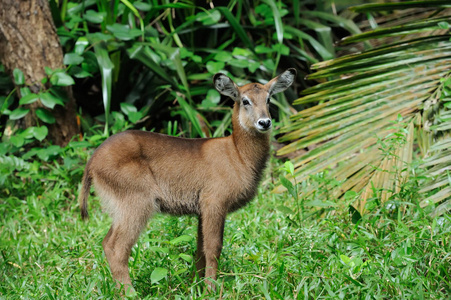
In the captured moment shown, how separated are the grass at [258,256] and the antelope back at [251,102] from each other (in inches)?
28.6

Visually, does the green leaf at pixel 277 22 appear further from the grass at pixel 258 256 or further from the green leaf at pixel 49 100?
the green leaf at pixel 49 100

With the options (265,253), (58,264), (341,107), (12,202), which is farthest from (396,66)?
(12,202)

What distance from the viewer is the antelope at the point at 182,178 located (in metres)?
3.41

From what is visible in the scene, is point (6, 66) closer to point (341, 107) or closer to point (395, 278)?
point (341, 107)

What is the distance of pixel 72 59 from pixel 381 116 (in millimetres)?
2999

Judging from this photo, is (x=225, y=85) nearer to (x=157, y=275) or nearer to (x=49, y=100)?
(x=157, y=275)

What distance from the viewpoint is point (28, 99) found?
16.7 ft

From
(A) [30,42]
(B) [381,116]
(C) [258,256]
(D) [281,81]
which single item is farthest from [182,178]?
(A) [30,42]

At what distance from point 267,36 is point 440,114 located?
2.72 meters

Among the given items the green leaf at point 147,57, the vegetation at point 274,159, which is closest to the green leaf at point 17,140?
the vegetation at point 274,159

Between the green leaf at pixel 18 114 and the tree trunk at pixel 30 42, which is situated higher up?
the tree trunk at pixel 30 42

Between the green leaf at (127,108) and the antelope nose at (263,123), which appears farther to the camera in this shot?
the green leaf at (127,108)

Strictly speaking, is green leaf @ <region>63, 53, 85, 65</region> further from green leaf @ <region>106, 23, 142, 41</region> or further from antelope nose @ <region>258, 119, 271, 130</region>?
antelope nose @ <region>258, 119, 271, 130</region>

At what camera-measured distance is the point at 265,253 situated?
148 inches
